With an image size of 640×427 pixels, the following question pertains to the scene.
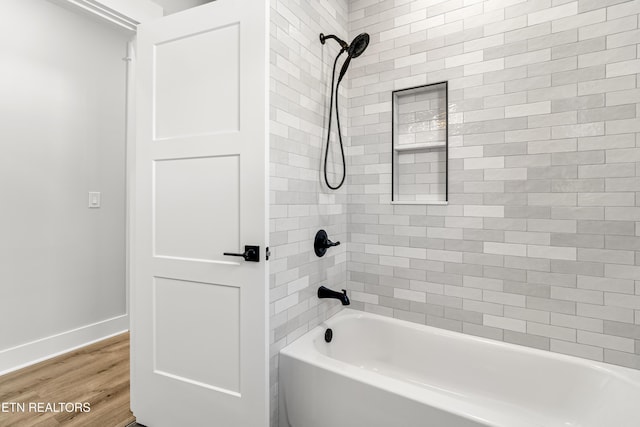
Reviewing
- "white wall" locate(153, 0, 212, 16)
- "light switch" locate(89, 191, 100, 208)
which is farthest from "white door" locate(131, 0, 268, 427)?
"light switch" locate(89, 191, 100, 208)

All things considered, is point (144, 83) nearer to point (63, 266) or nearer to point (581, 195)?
point (63, 266)

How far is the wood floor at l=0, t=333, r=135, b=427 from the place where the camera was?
6.05 feet

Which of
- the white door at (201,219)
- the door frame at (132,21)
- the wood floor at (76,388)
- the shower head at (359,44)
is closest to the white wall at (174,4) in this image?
the door frame at (132,21)

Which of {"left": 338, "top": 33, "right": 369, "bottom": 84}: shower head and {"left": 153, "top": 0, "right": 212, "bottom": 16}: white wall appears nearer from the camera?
{"left": 338, "top": 33, "right": 369, "bottom": 84}: shower head

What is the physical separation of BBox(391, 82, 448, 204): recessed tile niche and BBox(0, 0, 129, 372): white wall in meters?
2.63

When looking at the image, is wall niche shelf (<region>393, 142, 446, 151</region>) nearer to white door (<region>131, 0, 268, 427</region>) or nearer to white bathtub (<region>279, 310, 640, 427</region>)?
white door (<region>131, 0, 268, 427</region>)

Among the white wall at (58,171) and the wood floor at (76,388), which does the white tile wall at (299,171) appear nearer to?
the wood floor at (76,388)

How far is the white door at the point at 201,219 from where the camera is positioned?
150 cm

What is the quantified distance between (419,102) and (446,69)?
0.75 ft

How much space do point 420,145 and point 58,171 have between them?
2868mm

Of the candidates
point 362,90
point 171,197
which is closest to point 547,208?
point 362,90

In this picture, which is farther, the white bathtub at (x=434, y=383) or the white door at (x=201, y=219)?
the white door at (x=201, y=219)

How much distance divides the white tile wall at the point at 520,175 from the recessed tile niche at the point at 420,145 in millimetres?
64

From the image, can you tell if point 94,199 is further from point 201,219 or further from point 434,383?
point 434,383
